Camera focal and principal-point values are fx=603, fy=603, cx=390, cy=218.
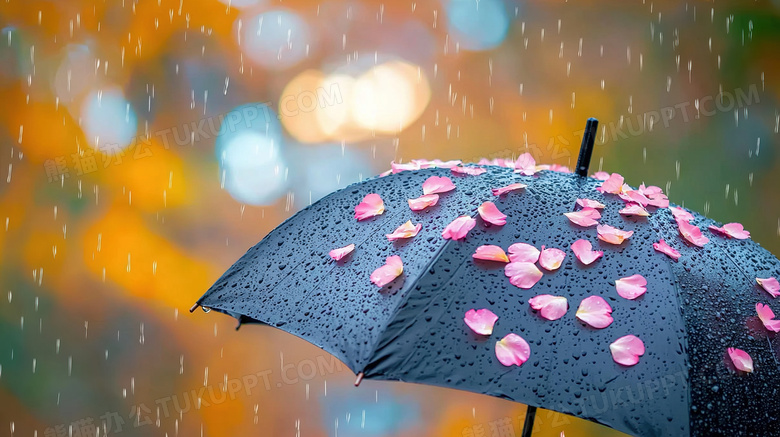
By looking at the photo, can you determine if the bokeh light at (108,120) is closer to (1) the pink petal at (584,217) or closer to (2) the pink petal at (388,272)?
(2) the pink petal at (388,272)

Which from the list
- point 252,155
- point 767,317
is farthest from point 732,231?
point 252,155

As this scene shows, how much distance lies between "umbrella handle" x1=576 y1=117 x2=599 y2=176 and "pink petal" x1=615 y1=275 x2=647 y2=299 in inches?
13.0

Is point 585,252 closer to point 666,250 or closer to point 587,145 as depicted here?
point 666,250

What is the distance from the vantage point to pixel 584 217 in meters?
1.12

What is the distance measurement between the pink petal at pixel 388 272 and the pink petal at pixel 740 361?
588 millimetres

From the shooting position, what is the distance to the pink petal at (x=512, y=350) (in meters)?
0.93

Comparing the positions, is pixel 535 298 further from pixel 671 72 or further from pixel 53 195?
pixel 53 195

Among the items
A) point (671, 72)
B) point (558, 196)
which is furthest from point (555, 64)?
point (558, 196)

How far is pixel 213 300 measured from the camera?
1.28m

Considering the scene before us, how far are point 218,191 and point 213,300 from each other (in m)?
3.86

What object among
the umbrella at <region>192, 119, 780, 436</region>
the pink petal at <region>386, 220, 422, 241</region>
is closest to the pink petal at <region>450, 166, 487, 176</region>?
the umbrella at <region>192, 119, 780, 436</region>

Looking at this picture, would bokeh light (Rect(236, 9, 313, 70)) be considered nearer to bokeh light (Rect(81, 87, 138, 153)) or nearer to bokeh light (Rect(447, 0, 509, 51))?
bokeh light (Rect(81, 87, 138, 153))

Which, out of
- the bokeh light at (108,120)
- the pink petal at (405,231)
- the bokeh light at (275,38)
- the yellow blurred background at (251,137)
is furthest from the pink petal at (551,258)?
the bokeh light at (275,38)

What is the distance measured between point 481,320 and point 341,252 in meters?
0.33
